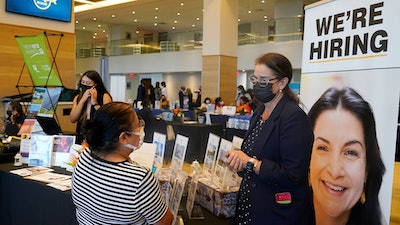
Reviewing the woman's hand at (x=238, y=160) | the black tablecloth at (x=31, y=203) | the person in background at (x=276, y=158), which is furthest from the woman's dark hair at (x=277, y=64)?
the black tablecloth at (x=31, y=203)

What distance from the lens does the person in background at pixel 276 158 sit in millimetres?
1620

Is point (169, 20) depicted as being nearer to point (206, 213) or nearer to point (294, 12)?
point (294, 12)

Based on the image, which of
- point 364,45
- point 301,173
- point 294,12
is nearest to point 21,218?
point 301,173

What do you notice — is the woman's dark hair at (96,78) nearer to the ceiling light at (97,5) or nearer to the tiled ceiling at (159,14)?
the tiled ceiling at (159,14)

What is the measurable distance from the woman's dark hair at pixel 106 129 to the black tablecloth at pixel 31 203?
0.96m

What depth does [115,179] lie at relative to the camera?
4.33ft

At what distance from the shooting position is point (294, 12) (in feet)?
47.0

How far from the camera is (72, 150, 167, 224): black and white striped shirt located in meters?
1.31

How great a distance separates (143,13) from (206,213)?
1543cm

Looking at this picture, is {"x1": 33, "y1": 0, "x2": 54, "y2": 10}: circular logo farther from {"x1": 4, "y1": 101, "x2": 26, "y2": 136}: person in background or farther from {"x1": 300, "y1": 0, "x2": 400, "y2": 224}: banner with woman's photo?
{"x1": 300, "y1": 0, "x2": 400, "y2": 224}: banner with woman's photo

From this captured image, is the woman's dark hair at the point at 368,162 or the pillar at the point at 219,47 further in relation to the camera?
the pillar at the point at 219,47

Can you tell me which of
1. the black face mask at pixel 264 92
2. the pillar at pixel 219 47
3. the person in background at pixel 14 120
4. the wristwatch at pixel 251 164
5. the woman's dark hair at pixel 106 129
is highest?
the pillar at pixel 219 47

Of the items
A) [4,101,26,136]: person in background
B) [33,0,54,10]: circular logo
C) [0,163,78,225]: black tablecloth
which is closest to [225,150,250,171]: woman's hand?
[0,163,78,225]: black tablecloth

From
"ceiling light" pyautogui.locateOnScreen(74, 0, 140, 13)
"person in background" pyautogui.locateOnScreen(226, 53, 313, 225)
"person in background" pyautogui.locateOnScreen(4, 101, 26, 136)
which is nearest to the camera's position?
"person in background" pyautogui.locateOnScreen(226, 53, 313, 225)
